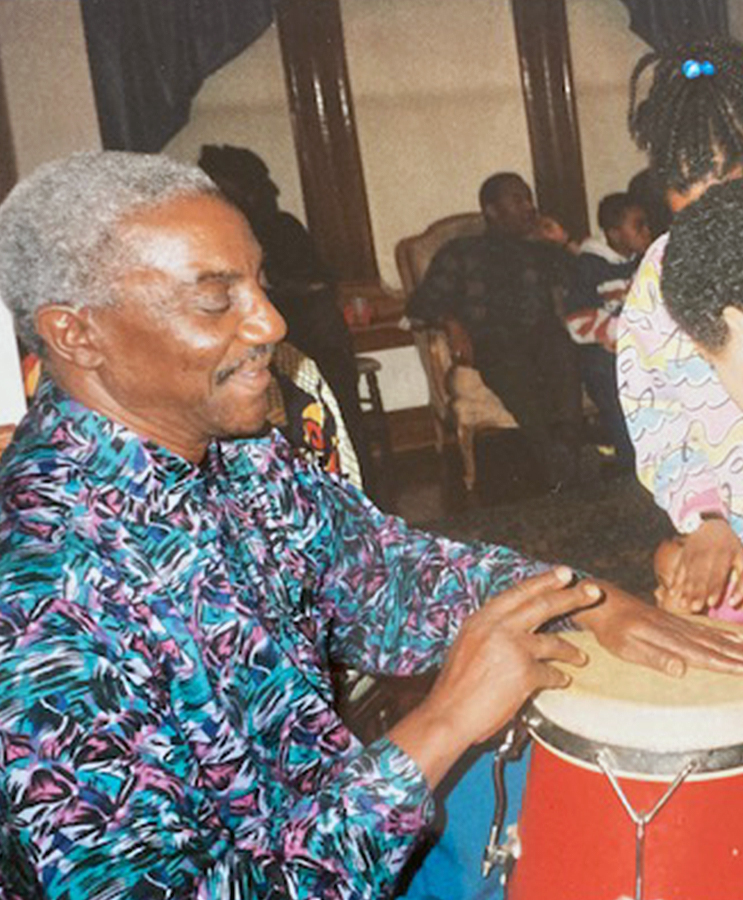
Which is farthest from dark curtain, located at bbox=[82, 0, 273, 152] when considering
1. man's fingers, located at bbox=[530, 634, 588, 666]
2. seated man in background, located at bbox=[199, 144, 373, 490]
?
man's fingers, located at bbox=[530, 634, 588, 666]

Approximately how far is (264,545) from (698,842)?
0.45m

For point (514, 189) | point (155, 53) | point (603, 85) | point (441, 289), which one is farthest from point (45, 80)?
point (441, 289)

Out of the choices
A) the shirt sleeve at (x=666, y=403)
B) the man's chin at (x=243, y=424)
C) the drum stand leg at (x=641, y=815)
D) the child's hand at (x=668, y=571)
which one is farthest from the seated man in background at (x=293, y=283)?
the drum stand leg at (x=641, y=815)

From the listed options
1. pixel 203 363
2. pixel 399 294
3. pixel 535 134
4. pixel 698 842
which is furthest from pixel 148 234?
pixel 399 294

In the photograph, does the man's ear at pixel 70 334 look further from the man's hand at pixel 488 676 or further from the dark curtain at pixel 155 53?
the dark curtain at pixel 155 53

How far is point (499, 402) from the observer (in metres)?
2.30

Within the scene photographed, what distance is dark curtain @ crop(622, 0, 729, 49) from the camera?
1515mm

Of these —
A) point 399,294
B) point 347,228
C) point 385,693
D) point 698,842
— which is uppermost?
point 347,228

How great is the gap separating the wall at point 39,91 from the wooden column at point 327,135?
417 millimetres

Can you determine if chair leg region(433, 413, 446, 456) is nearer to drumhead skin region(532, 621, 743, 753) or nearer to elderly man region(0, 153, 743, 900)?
elderly man region(0, 153, 743, 900)

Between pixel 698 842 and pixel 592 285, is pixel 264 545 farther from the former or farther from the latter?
pixel 592 285

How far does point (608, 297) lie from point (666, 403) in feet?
1.47

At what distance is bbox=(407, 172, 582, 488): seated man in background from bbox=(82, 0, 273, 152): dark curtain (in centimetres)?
64

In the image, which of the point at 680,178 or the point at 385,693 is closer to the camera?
the point at 680,178
